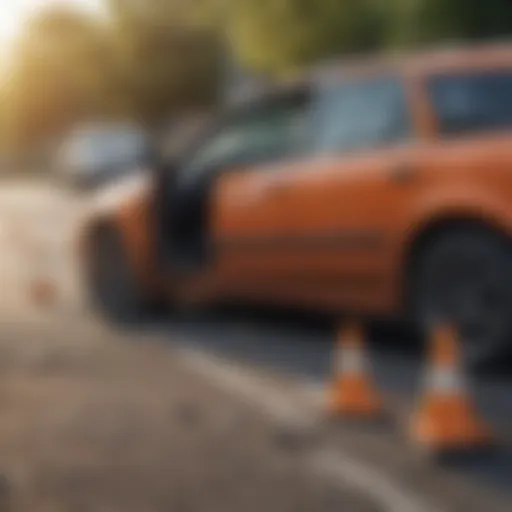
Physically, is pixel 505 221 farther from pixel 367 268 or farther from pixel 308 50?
pixel 308 50

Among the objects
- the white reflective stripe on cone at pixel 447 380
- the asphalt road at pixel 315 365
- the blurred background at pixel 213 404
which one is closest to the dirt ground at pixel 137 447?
the blurred background at pixel 213 404

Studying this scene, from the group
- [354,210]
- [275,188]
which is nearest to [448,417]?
[354,210]

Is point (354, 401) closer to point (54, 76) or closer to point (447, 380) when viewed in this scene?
point (447, 380)

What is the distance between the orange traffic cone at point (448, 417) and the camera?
6805 millimetres

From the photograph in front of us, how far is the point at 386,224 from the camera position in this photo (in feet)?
30.4

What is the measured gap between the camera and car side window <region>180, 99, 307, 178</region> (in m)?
10.3

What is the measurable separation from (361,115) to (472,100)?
30.1 inches

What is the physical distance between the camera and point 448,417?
6.86 metres

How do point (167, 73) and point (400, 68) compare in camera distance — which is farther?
point (167, 73)

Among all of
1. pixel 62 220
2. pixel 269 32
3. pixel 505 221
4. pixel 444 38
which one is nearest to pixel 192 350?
pixel 505 221

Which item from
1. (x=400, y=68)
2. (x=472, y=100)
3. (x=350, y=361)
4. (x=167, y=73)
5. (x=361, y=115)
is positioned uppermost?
(x=167, y=73)

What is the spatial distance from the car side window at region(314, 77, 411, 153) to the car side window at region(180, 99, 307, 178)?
18 centimetres

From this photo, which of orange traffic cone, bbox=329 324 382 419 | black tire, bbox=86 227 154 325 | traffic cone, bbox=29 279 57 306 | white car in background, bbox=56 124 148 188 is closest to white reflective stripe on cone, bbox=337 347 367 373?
orange traffic cone, bbox=329 324 382 419

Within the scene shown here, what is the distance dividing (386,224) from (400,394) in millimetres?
1337
